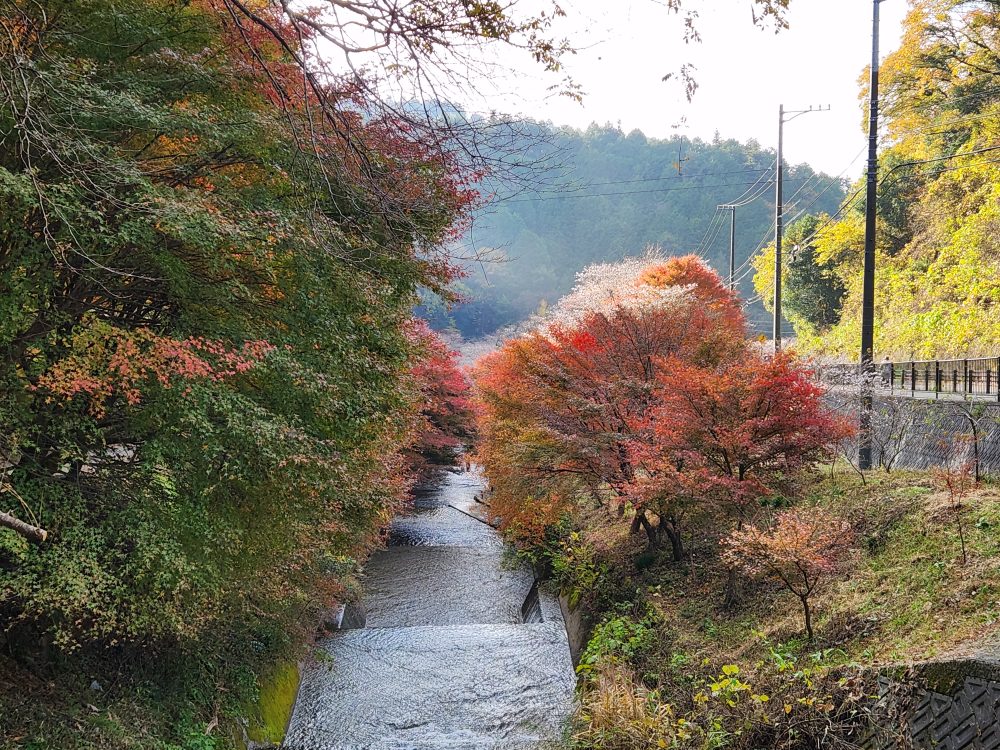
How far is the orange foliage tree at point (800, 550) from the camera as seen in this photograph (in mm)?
6633

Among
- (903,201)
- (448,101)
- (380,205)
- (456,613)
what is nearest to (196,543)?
(380,205)

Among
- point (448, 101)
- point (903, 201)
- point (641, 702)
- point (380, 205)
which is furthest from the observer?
point (903, 201)

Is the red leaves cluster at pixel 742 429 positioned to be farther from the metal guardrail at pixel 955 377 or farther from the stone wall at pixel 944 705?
the metal guardrail at pixel 955 377

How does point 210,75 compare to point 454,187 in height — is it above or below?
above

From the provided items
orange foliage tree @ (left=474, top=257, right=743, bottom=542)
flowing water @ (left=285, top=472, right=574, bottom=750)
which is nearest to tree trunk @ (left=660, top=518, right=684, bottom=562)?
orange foliage tree @ (left=474, top=257, right=743, bottom=542)

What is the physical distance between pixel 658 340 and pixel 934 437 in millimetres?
4880

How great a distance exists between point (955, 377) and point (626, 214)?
227 feet

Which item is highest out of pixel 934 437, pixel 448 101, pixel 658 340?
pixel 448 101

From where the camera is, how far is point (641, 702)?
23.3ft

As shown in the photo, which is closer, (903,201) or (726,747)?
(726,747)

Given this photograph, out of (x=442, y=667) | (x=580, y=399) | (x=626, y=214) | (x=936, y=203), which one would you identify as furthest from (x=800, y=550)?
(x=626, y=214)

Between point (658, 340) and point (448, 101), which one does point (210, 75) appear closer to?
point (448, 101)

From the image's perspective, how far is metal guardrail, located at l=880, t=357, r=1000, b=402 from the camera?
1338cm

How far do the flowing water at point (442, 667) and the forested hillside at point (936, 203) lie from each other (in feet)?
47.8
